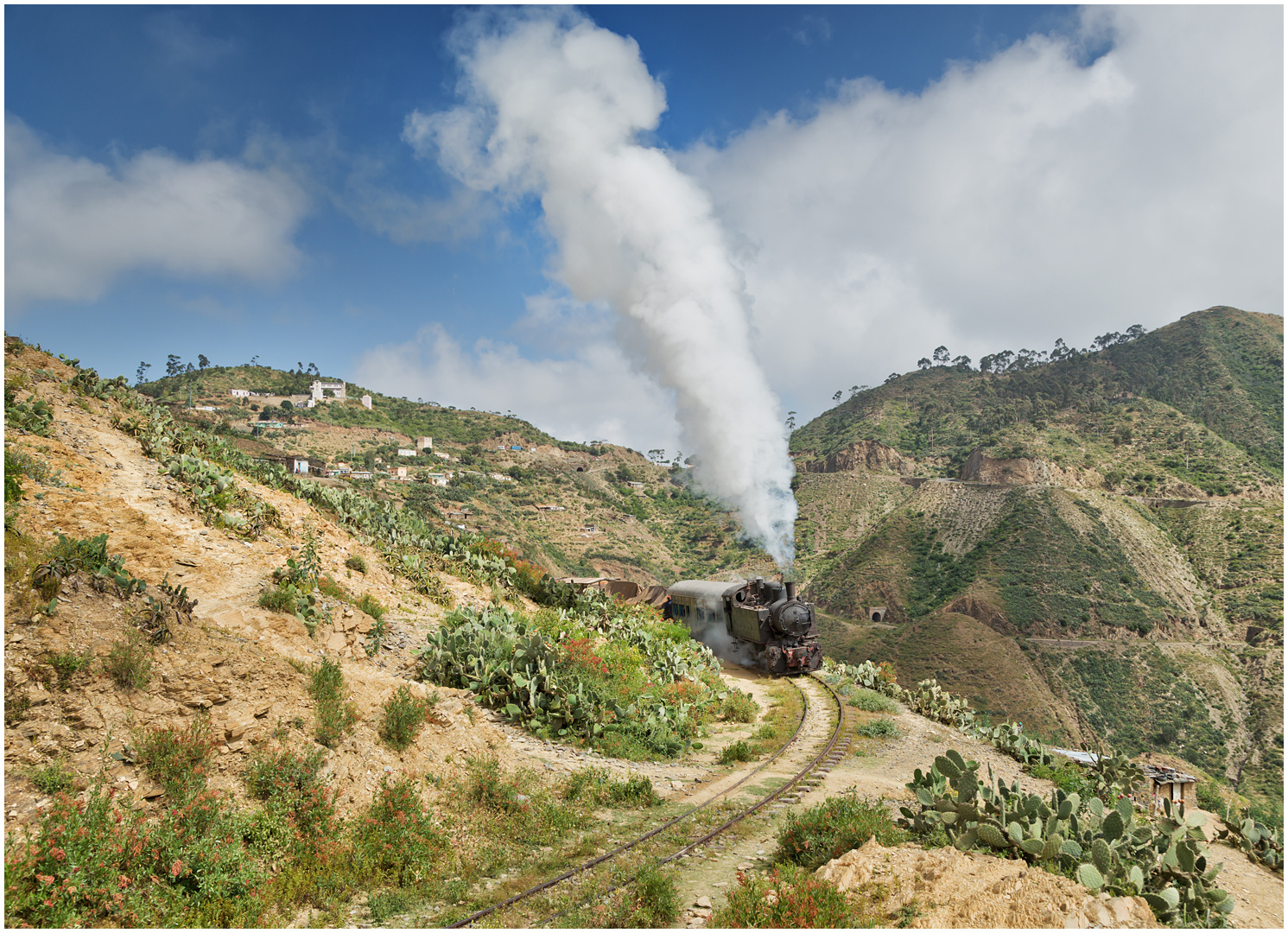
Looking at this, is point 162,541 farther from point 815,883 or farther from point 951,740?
point 951,740

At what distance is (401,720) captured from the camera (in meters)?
9.17

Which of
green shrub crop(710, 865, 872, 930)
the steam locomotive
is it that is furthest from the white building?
green shrub crop(710, 865, 872, 930)

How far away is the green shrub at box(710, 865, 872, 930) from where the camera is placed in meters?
6.02

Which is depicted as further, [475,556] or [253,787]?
[475,556]

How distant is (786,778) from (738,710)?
15.9ft

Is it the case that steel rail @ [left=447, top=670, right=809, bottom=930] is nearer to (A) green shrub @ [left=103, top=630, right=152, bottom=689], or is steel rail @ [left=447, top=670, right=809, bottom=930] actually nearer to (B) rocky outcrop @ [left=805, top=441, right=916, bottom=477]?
(A) green shrub @ [left=103, top=630, right=152, bottom=689]

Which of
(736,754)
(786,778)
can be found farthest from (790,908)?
(736,754)

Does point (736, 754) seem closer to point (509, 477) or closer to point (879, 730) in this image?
point (879, 730)

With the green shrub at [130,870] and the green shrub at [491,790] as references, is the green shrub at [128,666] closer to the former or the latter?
the green shrub at [130,870]

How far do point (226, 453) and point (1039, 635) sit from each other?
52695 millimetres

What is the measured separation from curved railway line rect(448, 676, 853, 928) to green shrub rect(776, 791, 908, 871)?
1101 millimetres

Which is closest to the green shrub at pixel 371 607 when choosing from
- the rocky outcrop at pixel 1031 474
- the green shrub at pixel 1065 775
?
the green shrub at pixel 1065 775

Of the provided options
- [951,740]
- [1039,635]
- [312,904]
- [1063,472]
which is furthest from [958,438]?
[312,904]

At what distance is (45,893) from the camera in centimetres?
523
